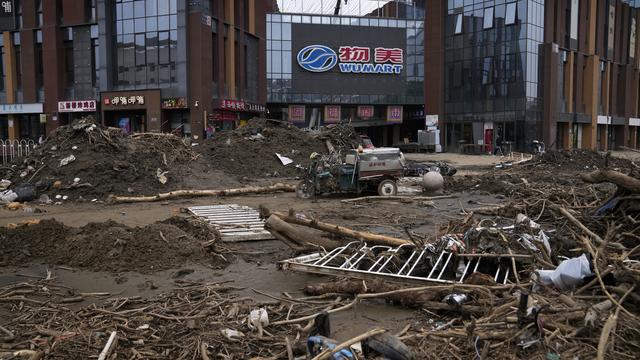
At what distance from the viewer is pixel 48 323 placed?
18.0 ft

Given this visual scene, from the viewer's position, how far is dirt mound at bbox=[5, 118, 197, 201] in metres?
16.2

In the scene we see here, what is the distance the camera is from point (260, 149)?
2369 cm

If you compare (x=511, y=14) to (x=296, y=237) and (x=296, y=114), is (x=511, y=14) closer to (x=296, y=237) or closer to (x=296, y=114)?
(x=296, y=114)

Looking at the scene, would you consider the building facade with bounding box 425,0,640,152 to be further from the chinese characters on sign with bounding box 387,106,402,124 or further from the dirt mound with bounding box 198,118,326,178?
the dirt mound with bounding box 198,118,326,178

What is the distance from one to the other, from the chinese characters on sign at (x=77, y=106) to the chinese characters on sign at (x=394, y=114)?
88.7 ft

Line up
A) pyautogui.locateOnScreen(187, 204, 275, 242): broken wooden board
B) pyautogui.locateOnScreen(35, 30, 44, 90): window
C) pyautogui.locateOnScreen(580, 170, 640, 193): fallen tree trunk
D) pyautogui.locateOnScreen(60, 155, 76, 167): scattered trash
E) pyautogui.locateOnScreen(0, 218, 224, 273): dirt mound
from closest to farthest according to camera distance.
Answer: pyautogui.locateOnScreen(580, 170, 640, 193): fallen tree trunk
pyautogui.locateOnScreen(0, 218, 224, 273): dirt mound
pyautogui.locateOnScreen(187, 204, 275, 242): broken wooden board
pyautogui.locateOnScreen(60, 155, 76, 167): scattered trash
pyautogui.locateOnScreen(35, 30, 44, 90): window

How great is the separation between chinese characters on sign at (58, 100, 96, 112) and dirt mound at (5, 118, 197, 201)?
25030 mm

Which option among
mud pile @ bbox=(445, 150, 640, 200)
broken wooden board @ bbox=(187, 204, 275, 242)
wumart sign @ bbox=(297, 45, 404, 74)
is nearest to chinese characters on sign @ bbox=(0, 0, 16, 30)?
wumart sign @ bbox=(297, 45, 404, 74)

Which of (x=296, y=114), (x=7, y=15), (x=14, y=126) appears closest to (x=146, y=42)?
(x=7, y=15)

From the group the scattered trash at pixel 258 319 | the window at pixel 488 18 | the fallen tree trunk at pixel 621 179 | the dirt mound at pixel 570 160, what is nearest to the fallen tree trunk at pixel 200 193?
the scattered trash at pixel 258 319

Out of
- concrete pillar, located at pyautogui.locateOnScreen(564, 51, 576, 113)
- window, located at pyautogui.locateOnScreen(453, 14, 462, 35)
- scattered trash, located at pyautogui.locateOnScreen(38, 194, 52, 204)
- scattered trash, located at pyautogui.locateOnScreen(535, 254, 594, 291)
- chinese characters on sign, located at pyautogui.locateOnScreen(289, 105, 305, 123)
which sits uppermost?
window, located at pyautogui.locateOnScreen(453, 14, 462, 35)

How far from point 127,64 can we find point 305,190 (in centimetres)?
2990

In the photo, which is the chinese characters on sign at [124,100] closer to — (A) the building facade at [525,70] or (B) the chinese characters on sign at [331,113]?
(B) the chinese characters on sign at [331,113]

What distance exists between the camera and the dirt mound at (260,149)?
72.5ft
